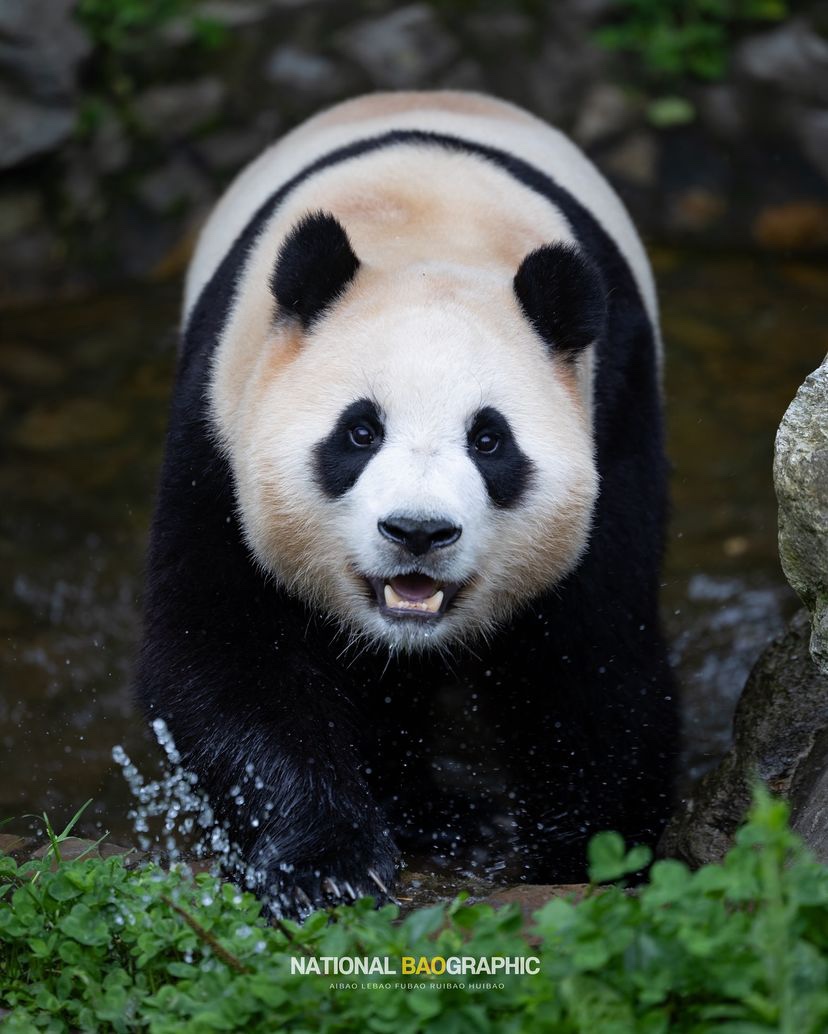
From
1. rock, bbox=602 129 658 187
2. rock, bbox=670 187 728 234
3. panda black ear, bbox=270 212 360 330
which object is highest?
panda black ear, bbox=270 212 360 330

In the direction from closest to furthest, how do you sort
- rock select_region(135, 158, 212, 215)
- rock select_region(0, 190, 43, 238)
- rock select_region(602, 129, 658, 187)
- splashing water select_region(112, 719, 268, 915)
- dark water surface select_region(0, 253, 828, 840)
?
splashing water select_region(112, 719, 268, 915) < dark water surface select_region(0, 253, 828, 840) < rock select_region(0, 190, 43, 238) < rock select_region(135, 158, 212, 215) < rock select_region(602, 129, 658, 187)

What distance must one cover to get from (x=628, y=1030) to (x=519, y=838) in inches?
87.3

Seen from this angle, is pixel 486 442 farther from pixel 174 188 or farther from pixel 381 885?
pixel 174 188

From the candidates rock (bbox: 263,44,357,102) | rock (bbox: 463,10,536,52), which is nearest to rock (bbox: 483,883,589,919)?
rock (bbox: 263,44,357,102)

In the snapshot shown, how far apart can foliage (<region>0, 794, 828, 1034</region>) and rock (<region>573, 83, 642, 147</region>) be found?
6660mm

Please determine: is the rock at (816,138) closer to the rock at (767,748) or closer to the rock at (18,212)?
the rock at (18,212)

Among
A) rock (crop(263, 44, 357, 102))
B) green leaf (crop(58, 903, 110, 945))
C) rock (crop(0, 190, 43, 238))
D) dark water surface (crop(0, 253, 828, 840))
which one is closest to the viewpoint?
green leaf (crop(58, 903, 110, 945))

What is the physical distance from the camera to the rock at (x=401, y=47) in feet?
28.1

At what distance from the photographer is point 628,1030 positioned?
2.16m

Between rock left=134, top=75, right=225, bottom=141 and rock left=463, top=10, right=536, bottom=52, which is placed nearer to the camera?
rock left=134, top=75, right=225, bottom=141

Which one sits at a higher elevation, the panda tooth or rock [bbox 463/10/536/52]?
the panda tooth

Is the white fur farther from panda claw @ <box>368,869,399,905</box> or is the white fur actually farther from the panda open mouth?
panda claw @ <box>368,869,399,905</box>

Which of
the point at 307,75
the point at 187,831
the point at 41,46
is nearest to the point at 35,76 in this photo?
the point at 41,46

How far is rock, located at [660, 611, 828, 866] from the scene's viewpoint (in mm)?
3830
